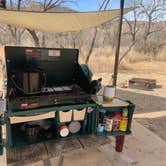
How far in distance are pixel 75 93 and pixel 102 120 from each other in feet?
1.33

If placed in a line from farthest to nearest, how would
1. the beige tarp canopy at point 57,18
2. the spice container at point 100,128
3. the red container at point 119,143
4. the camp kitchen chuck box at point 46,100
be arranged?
the beige tarp canopy at point 57,18
the red container at point 119,143
the spice container at point 100,128
the camp kitchen chuck box at point 46,100

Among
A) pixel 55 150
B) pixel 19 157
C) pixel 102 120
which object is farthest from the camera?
pixel 102 120

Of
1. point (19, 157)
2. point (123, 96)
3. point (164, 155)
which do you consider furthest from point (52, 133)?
point (123, 96)

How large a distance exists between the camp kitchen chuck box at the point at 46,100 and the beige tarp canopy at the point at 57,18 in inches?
34.9

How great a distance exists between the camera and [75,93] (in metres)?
1.60

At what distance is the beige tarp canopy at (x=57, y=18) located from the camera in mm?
2262

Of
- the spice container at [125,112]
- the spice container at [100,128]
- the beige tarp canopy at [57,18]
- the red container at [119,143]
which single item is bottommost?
the red container at [119,143]

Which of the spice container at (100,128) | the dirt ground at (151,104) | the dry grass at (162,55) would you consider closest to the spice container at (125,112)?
the spice container at (100,128)

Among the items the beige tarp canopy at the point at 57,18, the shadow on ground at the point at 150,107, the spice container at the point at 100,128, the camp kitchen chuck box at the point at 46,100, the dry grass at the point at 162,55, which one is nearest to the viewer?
the camp kitchen chuck box at the point at 46,100

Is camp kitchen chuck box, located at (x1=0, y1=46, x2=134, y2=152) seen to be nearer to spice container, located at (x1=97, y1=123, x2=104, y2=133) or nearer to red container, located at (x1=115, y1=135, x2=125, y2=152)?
spice container, located at (x1=97, y1=123, x2=104, y2=133)

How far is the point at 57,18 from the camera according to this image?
8.23 feet

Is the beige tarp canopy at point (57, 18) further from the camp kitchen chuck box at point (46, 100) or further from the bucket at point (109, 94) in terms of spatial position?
the bucket at point (109, 94)

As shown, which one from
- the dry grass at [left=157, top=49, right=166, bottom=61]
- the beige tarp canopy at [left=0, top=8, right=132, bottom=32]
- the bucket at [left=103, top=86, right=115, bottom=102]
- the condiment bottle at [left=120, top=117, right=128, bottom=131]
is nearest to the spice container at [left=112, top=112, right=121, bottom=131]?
the condiment bottle at [left=120, top=117, right=128, bottom=131]

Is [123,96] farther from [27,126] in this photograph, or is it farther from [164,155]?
[27,126]
